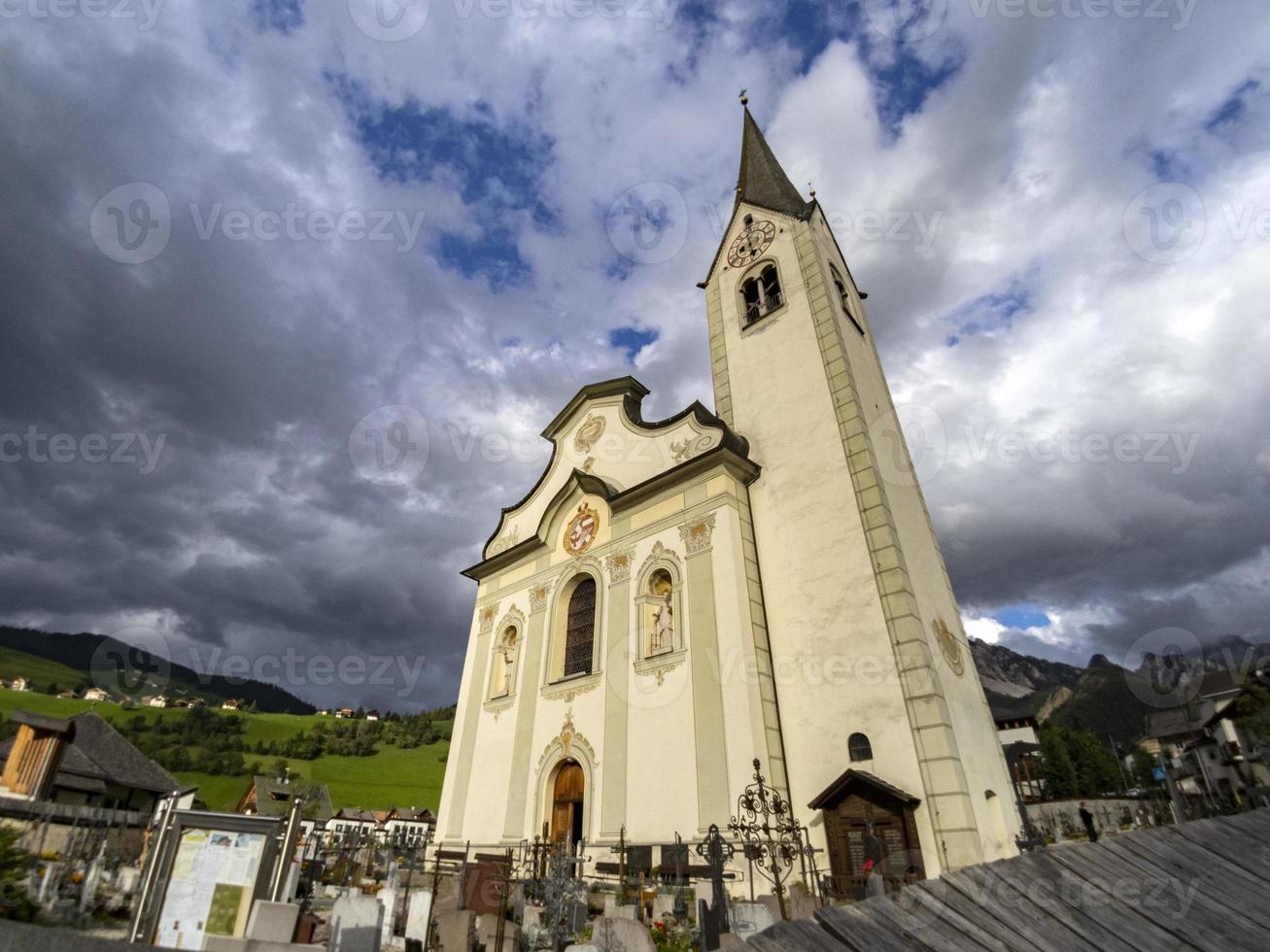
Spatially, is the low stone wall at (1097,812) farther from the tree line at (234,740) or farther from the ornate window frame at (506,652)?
the tree line at (234,740)

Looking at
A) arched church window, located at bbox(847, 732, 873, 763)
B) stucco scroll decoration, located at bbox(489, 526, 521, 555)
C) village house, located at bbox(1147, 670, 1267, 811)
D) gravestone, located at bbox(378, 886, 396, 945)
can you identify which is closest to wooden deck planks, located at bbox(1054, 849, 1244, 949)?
gravestone, located at bbox(378, 886, 396, 945)

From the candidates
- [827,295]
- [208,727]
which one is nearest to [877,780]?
[827,295]

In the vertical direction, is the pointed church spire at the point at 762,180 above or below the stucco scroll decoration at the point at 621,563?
above

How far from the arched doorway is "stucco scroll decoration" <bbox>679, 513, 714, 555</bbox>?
253 inches

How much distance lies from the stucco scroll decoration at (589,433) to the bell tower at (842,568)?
4.30 m

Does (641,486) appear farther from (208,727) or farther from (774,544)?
(208,727)

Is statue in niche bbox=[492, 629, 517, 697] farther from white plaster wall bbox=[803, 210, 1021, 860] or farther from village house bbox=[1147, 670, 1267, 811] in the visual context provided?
village house bbox=[1147, 670, 1267, 811]

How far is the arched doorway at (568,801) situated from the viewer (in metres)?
15.9

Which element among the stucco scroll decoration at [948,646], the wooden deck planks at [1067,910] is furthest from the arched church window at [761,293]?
the wooden deck planks at [1067,910]

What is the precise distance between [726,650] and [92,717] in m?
36.6

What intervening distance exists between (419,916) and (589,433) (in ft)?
50.9

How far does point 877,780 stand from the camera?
1179cm

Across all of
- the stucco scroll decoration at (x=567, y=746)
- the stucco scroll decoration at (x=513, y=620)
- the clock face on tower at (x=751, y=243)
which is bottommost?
the stucco scroll decoration at (x=567, y=746)

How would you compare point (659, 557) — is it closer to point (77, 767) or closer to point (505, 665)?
point (505, 665)
